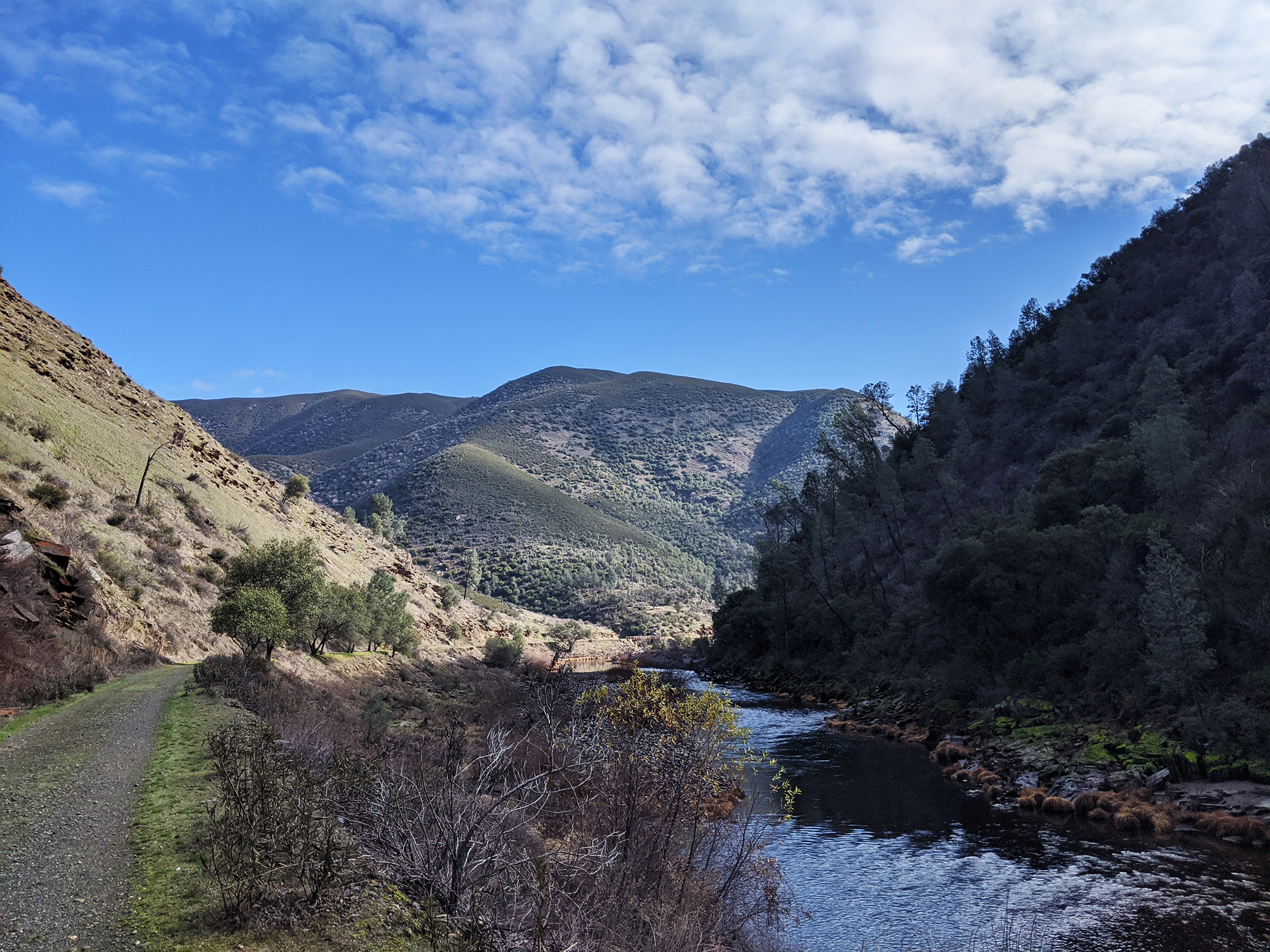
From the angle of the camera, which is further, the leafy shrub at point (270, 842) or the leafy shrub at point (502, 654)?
the leafy shrub at point (502, 654)

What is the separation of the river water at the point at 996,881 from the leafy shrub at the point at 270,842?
10.1 metres

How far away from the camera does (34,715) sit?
16781 mm

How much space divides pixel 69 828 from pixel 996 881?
1882 centimetres

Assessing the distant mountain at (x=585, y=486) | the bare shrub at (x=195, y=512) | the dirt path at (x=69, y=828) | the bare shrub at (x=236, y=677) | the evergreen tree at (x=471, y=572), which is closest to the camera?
the dirt path at (x=69, y=828)

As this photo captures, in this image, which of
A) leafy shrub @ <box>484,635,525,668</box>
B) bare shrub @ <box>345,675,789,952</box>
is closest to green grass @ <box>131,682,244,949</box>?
bare shrub @ <box>345,675,789,952</box>

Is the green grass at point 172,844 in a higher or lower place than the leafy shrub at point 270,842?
lower

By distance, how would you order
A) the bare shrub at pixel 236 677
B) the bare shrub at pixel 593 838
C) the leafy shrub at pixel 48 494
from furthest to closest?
the leafy shrub at pixel 48 494 → the bare shrub at pixel 236 677 → the bare shrub at pixel 593 838

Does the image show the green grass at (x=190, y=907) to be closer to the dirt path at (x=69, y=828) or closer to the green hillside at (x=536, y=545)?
the dirt path at (x=69, y=828)

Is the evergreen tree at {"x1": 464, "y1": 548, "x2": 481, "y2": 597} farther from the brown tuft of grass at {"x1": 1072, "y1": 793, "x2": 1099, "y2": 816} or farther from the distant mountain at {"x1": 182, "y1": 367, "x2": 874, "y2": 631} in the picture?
the brown tuft of grass at {"x1": 1072, "y1": 793, "x2": 1099, "y2": 816}

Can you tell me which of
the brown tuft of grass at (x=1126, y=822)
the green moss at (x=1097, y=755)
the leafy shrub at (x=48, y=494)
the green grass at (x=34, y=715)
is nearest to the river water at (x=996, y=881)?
the brown tuft of grass at (x=1126, y=822)

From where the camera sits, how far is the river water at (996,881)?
1420cm

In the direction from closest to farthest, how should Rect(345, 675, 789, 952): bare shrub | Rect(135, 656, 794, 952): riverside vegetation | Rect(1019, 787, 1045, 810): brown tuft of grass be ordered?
Rect(135, 656, 794, 952): riverside vegetation, Rect(345, 675, 789, 952): bare shrub, Rect(1019, 787, 1045, 810): brown tuft of grass

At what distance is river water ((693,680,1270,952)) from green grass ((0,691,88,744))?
1687cm

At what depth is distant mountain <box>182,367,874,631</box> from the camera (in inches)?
4205
